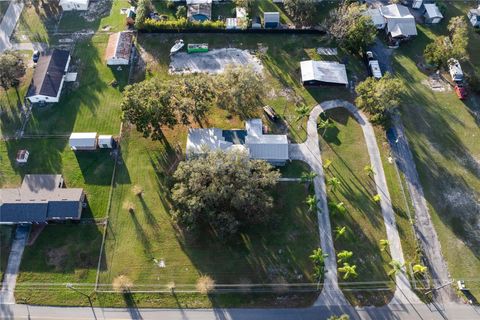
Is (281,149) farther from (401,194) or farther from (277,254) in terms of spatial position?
(401,194)

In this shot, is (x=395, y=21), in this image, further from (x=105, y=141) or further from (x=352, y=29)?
(x=105, y=141)

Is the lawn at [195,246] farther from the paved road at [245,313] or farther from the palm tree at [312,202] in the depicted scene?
the paved road at [245,313]

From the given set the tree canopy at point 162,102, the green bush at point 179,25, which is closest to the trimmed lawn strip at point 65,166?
the tree canopy at point 162,102

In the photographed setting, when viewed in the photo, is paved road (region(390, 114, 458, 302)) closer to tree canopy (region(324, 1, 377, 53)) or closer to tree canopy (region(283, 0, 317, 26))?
tree canopy (region(324, 1, 377, 53))

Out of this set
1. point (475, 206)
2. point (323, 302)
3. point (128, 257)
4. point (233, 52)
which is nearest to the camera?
point (323, 302)

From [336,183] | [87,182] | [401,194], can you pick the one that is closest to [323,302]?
[336,183]

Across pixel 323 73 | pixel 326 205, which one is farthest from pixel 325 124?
pixel 326 205

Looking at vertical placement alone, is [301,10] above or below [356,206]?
above
